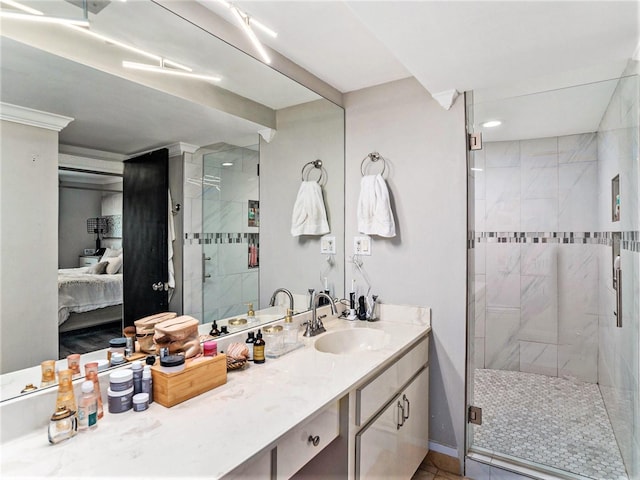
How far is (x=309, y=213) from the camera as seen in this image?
91.8 inches

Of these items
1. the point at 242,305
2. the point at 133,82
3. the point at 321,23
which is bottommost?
the point at 242,305

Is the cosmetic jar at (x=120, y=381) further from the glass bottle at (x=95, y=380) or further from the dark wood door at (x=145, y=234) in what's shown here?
the dark wood door at (x=145, y=234)

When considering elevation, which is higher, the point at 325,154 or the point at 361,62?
the point at 361,62

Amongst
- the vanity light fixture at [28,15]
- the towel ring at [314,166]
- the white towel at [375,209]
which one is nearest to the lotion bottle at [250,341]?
the white towel at [375,209]

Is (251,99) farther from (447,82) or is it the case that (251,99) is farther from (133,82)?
(447,82)

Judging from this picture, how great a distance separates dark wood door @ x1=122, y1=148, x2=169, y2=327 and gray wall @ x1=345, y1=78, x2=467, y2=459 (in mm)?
1332

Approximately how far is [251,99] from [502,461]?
2.41 m

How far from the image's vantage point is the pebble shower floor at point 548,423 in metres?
1.92

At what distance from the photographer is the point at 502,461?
194cm

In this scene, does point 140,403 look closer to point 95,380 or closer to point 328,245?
point 95,380

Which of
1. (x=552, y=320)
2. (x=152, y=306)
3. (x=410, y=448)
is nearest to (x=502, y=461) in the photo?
(x=410, y=448)

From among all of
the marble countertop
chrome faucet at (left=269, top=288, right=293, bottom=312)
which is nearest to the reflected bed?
the marble countertop


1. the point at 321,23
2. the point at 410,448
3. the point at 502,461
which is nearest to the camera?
the point at 321,23

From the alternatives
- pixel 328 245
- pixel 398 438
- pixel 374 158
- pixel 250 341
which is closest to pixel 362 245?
pixel 328 245
